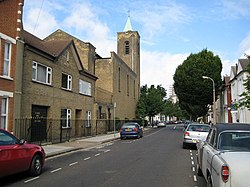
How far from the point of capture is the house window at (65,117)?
2380 centimetres

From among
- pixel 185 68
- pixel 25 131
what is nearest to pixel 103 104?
pixel 185 68

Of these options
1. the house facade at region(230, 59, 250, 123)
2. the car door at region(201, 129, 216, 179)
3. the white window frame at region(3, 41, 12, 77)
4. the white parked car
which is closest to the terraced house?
the white window frame at region(3, 41, 12, 77)

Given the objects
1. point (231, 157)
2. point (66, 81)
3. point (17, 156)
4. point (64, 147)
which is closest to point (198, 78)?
point (66, 81)

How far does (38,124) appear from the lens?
19578 mm

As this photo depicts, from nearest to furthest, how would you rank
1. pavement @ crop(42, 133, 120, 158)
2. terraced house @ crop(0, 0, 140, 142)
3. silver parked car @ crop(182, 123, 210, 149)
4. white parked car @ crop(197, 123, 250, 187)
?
1. white parked car @ crop(197, 123, 250, 187)
2. pavement @ crop(42, 133, 120, 158)
3. silver parked car @ crop(182, 123, 210, 149)
4. terraced house @ crop(0, 0, 140, 142)

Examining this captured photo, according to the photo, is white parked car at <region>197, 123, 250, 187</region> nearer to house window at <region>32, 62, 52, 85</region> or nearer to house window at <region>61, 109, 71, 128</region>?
house window at <region>32, 62, 52, 85</region>

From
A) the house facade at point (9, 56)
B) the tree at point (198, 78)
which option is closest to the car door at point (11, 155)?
the house facade at point (9, 56)

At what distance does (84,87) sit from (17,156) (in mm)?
21089

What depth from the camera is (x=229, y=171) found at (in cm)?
475

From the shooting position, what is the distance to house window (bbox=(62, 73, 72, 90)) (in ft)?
79.9

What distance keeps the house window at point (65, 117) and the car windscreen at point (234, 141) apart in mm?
18369

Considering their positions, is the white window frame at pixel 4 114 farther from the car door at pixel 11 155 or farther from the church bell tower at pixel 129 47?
the church bell tower at pixel 129 47

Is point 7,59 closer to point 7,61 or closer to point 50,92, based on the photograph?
point 7,61

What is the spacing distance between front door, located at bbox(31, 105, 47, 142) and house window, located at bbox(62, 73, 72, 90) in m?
4.08
